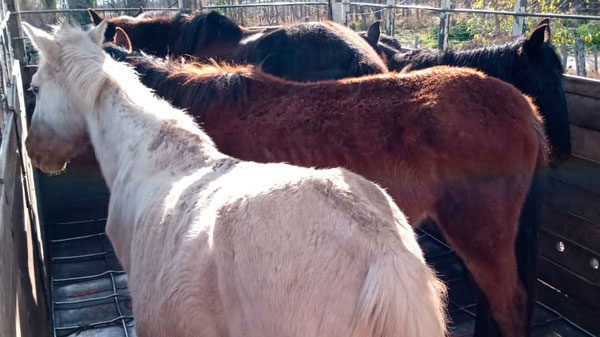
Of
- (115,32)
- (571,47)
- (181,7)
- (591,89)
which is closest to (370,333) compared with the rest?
(591,89)

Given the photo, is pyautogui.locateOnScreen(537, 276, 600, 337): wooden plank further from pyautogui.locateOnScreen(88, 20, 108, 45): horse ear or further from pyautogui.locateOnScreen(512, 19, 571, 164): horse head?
pyautogui.locateOnScreen(88, 20, 108, 45): horse ear

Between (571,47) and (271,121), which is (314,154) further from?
(571,47)

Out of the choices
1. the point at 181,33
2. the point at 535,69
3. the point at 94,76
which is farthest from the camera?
the point at 181,33

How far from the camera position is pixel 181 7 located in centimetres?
814

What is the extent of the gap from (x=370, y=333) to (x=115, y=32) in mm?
5563

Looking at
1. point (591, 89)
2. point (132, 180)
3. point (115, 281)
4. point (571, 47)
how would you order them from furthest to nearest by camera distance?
point (571, 47) < point (115, 281) < point (591, 89) < point (132, 180)

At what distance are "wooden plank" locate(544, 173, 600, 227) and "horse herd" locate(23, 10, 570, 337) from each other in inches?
8.3

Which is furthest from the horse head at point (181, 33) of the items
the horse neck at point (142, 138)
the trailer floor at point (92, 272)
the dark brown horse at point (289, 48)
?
the horse neck at point (142, 138)

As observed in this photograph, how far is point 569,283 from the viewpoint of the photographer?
367 centimetres

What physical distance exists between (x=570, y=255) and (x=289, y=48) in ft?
9.68

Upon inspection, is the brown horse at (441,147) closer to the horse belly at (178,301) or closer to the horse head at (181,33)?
the horse belly at (178,301)

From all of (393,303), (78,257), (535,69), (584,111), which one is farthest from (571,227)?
(78,257)

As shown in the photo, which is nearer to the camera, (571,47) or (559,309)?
(559,309)

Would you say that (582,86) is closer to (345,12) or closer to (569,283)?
(569,283)
